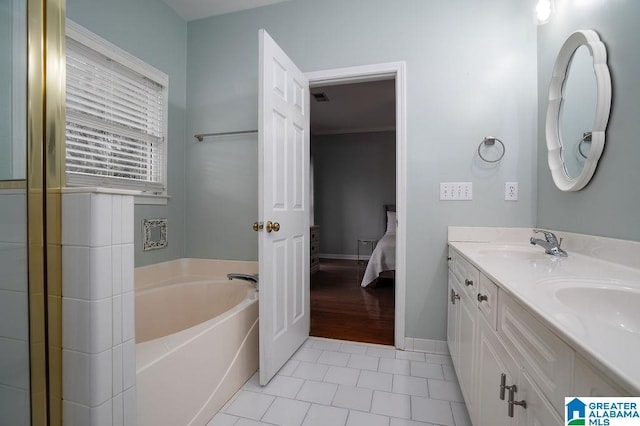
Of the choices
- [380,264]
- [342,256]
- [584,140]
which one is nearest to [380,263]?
[380,264]

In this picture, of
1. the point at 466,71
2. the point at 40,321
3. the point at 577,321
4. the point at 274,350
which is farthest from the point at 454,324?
the point at 40,321

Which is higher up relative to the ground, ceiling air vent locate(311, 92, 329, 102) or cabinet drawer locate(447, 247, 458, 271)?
ceiling air vent locate(311, 92, 329, 102)

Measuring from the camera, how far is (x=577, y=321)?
0.56 m

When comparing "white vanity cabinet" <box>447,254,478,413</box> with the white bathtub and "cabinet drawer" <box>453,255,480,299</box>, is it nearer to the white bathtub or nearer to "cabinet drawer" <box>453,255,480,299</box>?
"cabinet drawer" <box>453,255,480,299</box>

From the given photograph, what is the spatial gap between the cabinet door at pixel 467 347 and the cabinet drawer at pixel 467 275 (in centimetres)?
4

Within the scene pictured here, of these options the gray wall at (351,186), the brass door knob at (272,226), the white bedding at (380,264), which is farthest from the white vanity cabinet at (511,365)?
the gray wall at (351,186)

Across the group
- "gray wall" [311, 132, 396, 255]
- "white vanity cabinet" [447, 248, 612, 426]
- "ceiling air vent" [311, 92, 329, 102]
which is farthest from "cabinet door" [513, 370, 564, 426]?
"gray wall" [311, 132, 396, 255]

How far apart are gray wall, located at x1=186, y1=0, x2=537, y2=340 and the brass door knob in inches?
30.9

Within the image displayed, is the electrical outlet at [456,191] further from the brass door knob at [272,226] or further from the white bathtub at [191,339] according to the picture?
the white bathtub at [191,339]

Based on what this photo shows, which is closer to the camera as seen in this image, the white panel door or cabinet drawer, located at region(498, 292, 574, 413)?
cabinet drawer, located at region(498, 292, 574, 413)

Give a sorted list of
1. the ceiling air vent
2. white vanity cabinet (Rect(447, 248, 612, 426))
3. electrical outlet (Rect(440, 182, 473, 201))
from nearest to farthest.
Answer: white vanity cabinet (Rect(447, 248, 612, 426))
electrical outlet (Rect(440, 182, 473, 201))
the ceiling air vent

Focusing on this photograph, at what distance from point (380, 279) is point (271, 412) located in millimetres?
2996

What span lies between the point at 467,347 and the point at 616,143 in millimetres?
1051

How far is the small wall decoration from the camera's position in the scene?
2.16m
